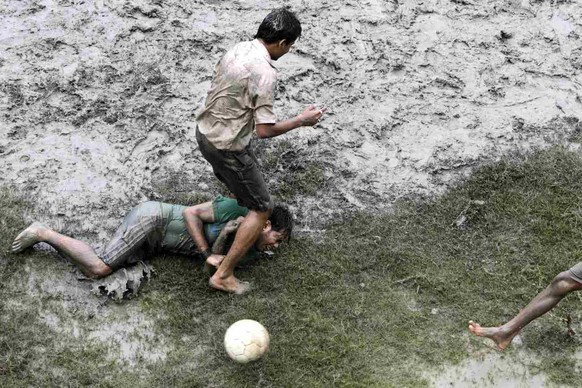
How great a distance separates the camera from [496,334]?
15.1ft

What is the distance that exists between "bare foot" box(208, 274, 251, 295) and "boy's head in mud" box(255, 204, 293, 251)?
27cm

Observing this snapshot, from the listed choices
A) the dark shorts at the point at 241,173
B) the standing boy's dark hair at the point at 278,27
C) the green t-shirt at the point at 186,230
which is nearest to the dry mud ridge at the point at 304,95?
the green t-shirt at the point at 186,230

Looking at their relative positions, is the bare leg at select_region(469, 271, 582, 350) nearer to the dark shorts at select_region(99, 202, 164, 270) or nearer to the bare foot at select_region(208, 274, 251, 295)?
the bare foot at select_region(208, 274, 251, 295)

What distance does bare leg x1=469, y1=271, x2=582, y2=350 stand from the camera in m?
4.33

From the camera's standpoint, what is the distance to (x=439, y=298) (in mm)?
5043

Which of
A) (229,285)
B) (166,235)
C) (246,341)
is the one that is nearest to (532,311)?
(246,341)

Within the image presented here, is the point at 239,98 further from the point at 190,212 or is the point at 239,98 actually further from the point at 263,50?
the point at 190,212

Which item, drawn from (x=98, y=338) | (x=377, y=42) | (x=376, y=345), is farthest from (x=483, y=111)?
(x=98, y=338)

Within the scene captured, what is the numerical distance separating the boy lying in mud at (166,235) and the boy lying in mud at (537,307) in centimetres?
141

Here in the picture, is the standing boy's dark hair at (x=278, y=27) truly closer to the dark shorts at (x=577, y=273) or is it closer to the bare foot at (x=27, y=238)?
the bare foot at (x=27, y=238)

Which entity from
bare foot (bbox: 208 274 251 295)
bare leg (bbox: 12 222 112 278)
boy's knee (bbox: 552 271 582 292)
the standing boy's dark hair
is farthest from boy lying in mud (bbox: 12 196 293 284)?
boy's knee (bbox: 552 271 582 292)

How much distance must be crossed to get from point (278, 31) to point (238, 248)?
1.32m

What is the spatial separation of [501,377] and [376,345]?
729 millimetres

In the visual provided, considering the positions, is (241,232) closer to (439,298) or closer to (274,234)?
(274,234)
